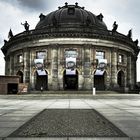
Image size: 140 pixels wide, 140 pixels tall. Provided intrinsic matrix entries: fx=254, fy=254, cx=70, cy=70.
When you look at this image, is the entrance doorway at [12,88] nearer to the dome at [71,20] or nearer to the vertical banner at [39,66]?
the vertical banner at [39,66]

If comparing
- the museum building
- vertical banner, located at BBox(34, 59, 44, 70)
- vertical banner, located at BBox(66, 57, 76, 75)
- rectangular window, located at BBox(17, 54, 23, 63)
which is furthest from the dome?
rectangular window, located at BBox(17, 54, 23, 63)

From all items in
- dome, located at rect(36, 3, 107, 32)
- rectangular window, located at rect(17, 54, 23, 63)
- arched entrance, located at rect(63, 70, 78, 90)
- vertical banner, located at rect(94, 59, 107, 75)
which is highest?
dome, located at rect(36, 3, 107, 32)

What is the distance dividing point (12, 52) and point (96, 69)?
68.3ft

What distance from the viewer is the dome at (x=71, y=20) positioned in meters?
53.9

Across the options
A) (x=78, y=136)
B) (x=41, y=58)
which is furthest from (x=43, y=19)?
(x=78, y=136)

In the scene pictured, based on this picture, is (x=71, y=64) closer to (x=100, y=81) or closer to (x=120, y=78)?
(x=100, y=81)

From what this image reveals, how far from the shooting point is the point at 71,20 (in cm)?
5728

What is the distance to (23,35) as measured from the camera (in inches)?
2212

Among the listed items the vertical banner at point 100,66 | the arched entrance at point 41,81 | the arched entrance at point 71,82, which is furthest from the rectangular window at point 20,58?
the vertical banner at point 100,66

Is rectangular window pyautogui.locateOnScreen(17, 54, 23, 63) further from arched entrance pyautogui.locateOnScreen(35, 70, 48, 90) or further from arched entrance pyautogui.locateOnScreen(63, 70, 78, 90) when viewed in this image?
arched entrance pyautogui.locateOnScreen(63, 70, 78, 90)

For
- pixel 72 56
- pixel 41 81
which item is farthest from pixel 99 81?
pixel 41 81

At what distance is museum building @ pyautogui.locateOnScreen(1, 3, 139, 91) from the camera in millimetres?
52188

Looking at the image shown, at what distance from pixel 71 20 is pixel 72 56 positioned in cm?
952

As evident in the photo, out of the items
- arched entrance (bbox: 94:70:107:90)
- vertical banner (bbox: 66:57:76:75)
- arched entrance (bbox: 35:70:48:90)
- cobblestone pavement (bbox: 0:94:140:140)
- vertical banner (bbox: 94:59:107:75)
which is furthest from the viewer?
arched entrance (bbox: 35:70:48:90)
